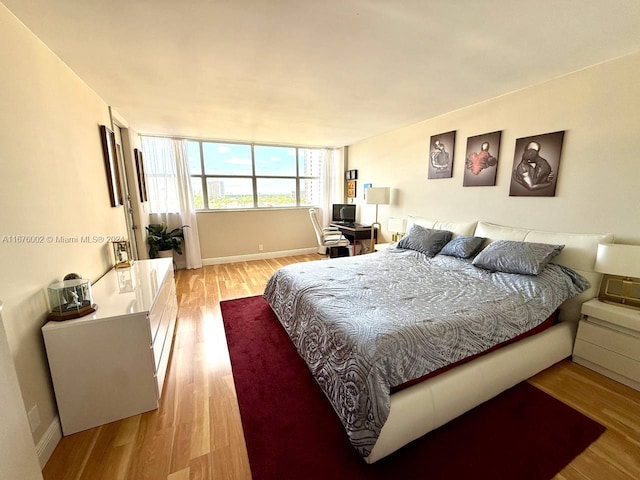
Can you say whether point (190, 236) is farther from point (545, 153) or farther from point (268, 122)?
point (545, 153)

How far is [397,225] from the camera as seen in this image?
4.09 m

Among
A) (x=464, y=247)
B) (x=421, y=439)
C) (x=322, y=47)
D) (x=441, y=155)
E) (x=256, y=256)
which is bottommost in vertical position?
(x=421, y=439)

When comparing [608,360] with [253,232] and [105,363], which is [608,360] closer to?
[105,363]

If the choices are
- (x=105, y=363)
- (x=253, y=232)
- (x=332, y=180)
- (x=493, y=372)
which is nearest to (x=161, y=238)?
(x=253, y=232)

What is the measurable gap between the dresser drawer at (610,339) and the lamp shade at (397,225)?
229 cm

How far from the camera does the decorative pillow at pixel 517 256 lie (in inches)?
86.5

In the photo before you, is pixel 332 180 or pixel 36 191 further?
pixel 332 180

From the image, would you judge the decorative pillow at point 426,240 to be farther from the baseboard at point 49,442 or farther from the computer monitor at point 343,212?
the baseboard at point 49,442

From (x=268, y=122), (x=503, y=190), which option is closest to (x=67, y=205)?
(x=268, y=122)

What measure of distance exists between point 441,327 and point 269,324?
5.82 feet

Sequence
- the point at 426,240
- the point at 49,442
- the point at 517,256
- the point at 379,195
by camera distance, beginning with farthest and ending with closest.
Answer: the point at 379,195, the point at 426,240, the point at 517,256, the point at 49,442

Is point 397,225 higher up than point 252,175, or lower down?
lower down

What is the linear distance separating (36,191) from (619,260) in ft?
12.4

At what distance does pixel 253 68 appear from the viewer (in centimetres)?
209
